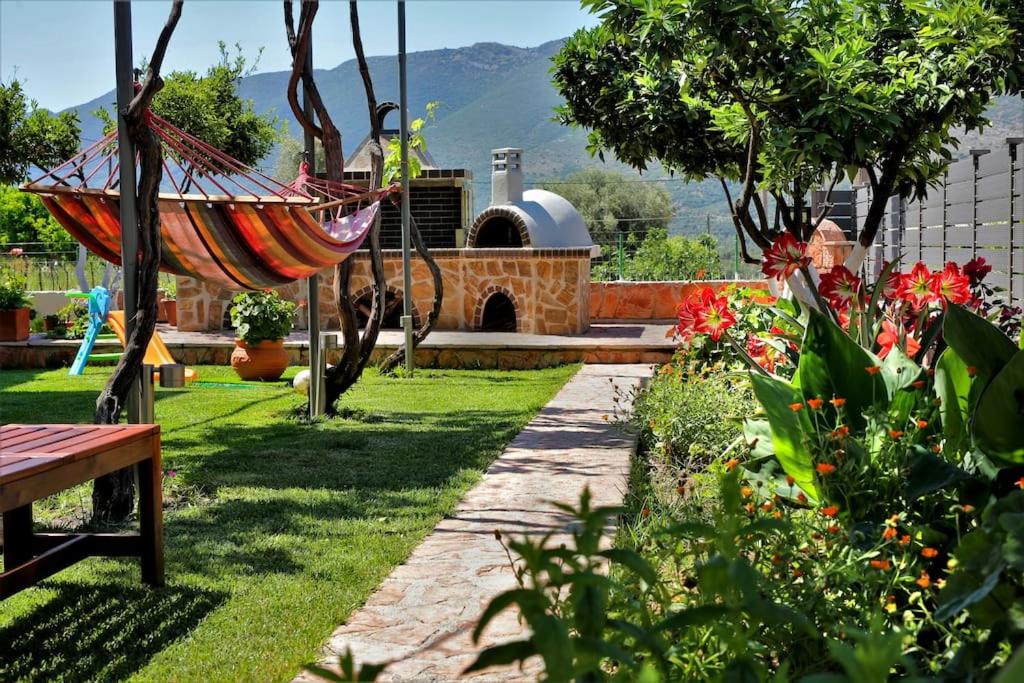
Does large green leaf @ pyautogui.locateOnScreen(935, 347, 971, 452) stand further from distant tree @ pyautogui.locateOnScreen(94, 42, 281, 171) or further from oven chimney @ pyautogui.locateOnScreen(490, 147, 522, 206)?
distant tree @ pyautogui.locateOnScreen(94, 42, 281, 171)

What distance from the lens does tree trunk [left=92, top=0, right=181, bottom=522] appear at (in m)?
4.68

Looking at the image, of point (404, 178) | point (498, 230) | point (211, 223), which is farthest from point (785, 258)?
point (498, 230)

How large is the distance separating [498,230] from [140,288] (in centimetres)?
1130

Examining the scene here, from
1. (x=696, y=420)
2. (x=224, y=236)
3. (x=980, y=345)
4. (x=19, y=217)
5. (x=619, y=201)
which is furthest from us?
(x=619, y=201)

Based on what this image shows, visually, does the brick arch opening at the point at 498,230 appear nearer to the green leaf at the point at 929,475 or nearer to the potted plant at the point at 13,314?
the potted plant at the point at 13,314

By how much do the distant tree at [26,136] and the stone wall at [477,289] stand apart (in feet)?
15.6

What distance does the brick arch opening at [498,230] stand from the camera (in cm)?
1546

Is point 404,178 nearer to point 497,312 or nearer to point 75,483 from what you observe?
point 497,312

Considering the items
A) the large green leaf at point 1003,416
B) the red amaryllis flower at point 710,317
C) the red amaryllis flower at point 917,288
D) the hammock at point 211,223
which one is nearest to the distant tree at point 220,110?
the hammock at point 211,223

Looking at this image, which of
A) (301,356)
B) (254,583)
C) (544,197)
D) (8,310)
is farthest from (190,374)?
(544,197)

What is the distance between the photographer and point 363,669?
3.59ft

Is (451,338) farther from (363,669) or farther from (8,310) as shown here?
(363,669)

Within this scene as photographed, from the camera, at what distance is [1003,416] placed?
2.61 meters

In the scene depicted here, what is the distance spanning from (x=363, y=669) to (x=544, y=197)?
1693cm
